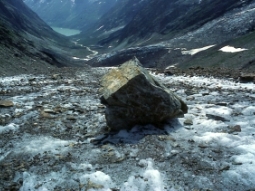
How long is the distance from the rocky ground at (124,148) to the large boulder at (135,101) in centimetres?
47

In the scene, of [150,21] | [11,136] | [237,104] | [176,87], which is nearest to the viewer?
[11,136]

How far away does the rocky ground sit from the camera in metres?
8.18

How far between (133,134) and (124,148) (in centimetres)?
101

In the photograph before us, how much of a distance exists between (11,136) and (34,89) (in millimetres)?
7645

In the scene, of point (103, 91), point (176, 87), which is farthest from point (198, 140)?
point (176, 87)

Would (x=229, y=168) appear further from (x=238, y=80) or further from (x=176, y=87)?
(x=238, y=80)

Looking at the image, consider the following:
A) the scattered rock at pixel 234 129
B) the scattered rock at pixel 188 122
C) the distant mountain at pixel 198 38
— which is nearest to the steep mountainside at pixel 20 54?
the scattered rock at pixel 188 122

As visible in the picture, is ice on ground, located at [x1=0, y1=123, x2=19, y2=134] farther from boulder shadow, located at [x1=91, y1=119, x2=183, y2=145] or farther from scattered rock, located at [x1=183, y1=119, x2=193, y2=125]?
scattered rock, located at [x1=183, y1=119, x2=193, y2=125]

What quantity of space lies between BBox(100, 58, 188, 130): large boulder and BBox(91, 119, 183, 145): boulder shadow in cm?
24

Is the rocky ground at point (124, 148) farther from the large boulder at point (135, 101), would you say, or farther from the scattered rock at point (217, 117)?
the large boulder at point (135, 101)

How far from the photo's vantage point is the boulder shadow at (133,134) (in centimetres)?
1050

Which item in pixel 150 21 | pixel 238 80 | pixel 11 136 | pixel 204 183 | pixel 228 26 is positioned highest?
pixel 150 21

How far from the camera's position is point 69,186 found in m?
8.14

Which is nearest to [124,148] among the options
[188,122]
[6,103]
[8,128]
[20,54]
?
[188,122]
